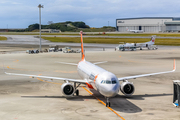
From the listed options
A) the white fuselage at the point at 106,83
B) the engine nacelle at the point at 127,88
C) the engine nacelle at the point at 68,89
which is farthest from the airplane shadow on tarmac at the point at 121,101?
the white fuselage at the point at 106,83

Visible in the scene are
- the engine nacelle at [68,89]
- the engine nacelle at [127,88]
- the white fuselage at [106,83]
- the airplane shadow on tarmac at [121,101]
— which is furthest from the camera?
the engine nacelle at [127,88]

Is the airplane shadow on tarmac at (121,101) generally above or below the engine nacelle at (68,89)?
below

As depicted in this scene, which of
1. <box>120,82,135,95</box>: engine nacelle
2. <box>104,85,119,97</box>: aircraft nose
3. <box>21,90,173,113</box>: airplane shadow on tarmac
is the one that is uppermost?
<box>104,85,119,97</box>: aircraft nose

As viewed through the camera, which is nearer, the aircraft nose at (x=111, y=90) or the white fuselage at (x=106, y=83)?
the aircraft nose at (x=111, y=90)

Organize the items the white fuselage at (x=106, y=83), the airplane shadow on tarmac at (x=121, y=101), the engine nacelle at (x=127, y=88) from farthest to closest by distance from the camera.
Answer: the engine nacelle at (x=127, y=88), the airplane shadow on tarmac at (x=121, y=101), the white fuselage at (x=106, y=83)

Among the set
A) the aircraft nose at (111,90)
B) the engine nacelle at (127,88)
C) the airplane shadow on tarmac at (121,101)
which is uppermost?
the aircraft nose at (111,90)

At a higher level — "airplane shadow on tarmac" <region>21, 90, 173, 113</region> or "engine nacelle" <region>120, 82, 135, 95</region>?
"engine nacelle" <region>120, 82, 135, 95</region>

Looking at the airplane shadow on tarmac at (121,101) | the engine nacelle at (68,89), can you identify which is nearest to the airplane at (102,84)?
the engine nacelle at (68,89)

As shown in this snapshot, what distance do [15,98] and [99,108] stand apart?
11315mm

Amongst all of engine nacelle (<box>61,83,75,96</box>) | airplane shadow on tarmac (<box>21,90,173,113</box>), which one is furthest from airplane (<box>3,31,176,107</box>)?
airplane shadow on tarmac (<box>21,90,173,113</box>)

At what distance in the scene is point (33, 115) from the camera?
2612 cm

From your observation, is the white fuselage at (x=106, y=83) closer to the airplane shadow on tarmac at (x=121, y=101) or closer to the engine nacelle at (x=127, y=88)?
the airplane shadow on tarmac at (x=121, y=101)

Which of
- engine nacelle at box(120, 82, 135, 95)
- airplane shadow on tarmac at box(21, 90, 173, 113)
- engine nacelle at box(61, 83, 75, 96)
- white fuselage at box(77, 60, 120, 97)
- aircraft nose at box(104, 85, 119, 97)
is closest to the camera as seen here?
aircraft nose at box(104, 85, 119, 97)

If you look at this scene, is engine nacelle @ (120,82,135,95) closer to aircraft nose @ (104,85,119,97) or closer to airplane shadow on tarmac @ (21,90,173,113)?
airplane shadow on tarmac @ (21,90,173,113)
